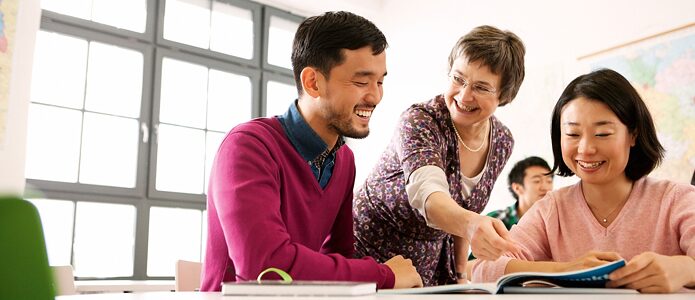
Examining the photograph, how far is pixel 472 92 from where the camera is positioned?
180 centimetres

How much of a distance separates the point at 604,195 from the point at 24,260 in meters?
1.42

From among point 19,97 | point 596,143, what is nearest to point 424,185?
point 596,143

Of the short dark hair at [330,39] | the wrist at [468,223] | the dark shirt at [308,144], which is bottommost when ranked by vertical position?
the wrist at [468,223]

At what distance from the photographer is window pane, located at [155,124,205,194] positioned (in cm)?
474

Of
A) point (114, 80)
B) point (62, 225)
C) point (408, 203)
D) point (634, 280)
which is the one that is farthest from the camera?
point (114, 80)

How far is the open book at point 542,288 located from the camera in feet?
3.36

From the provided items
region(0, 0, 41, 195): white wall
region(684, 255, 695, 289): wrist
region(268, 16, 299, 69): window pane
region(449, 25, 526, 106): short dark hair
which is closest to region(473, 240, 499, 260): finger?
region(684, 255, 695, 289): wrist

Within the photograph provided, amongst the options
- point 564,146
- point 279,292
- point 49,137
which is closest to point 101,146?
point 49,137

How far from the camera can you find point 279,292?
0.83 m

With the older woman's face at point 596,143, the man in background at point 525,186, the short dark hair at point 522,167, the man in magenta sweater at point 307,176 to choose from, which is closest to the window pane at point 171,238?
the man in background at point 525,186

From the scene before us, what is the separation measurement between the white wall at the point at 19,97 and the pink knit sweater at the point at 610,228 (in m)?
3.00

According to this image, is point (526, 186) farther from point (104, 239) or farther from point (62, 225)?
→ point (62, 225)

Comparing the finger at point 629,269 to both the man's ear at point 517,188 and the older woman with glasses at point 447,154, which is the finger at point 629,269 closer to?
the older woman with glasses at point 447,154

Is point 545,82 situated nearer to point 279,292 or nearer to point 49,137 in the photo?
point 49,137
